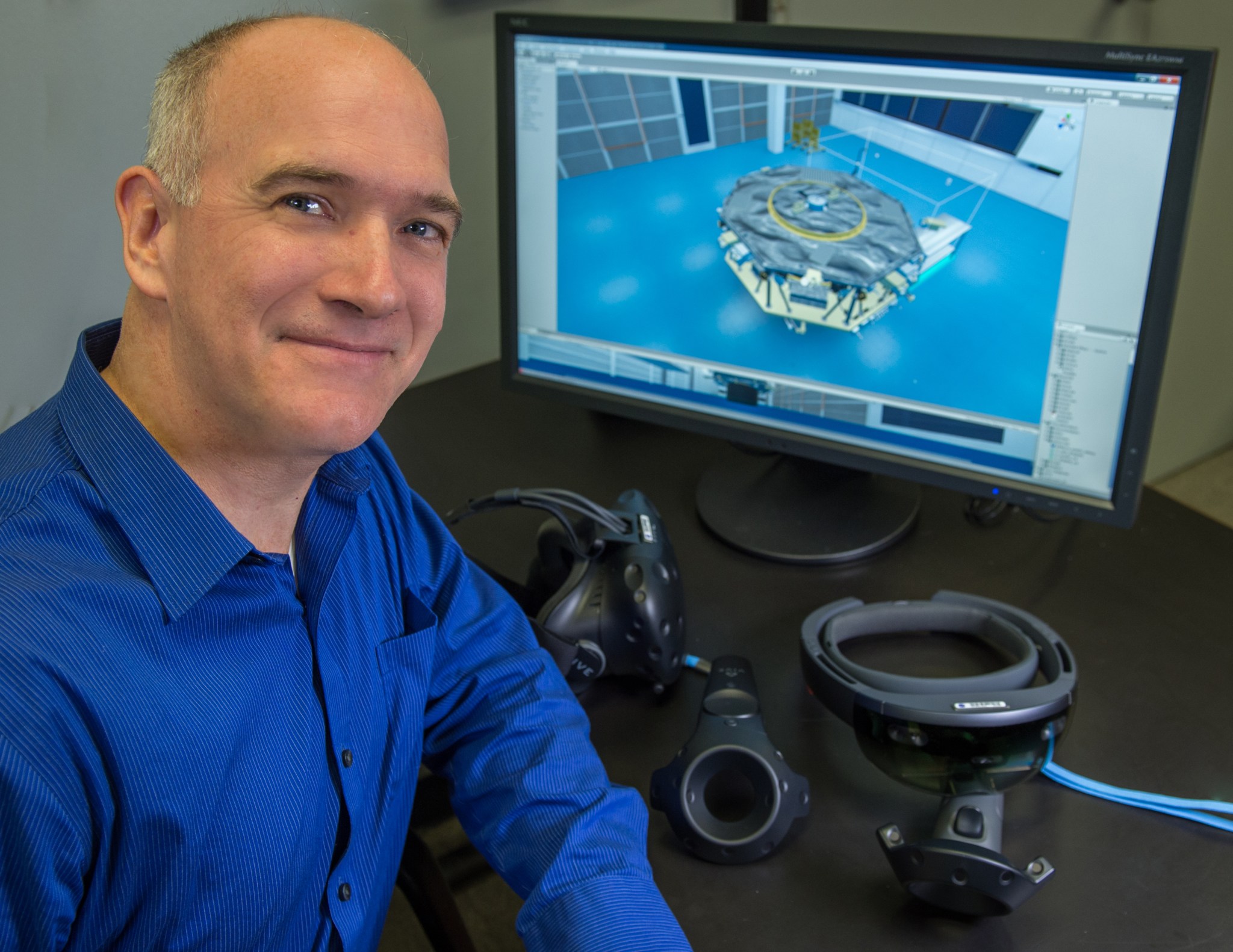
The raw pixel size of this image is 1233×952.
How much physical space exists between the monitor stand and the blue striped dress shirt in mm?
338

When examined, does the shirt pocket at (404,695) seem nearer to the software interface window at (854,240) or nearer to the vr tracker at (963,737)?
the vr tracker at (963,737)

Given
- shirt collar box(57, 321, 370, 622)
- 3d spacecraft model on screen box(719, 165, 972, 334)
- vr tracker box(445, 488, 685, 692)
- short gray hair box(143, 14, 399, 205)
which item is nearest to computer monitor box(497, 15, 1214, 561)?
3d spacecraft model on screen box(719, 165, 972, 334)

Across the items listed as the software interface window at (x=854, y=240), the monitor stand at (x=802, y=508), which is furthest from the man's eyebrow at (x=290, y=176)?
the monitor stand at (x=802, y=508)

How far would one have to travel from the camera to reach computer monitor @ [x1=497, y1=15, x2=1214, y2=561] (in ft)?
3.01

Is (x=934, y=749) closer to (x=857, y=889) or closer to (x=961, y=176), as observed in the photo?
(x=857, y=889)

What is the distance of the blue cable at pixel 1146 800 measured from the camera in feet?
2.65

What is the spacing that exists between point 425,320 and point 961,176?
0.52 m

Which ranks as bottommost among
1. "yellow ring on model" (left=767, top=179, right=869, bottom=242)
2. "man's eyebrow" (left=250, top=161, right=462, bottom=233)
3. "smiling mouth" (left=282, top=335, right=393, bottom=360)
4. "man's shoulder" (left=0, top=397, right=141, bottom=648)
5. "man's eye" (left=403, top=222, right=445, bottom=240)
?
"man's shoulder" (left=0, top=397, right=141, bottom=648)

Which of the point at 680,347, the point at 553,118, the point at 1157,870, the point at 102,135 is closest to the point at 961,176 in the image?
the point at 680,347

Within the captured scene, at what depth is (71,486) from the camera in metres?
0.67

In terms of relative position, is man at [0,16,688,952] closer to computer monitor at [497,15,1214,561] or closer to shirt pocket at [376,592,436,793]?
shirt pocket at [376,592,436,793]

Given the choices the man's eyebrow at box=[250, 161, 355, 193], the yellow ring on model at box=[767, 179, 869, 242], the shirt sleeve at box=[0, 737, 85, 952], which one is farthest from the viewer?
the yellow ring on model at box=[767, 179, 869, 242]

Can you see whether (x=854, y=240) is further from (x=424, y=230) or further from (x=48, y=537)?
(x=48, y=537)

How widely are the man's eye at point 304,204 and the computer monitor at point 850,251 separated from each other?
505 millimetres
